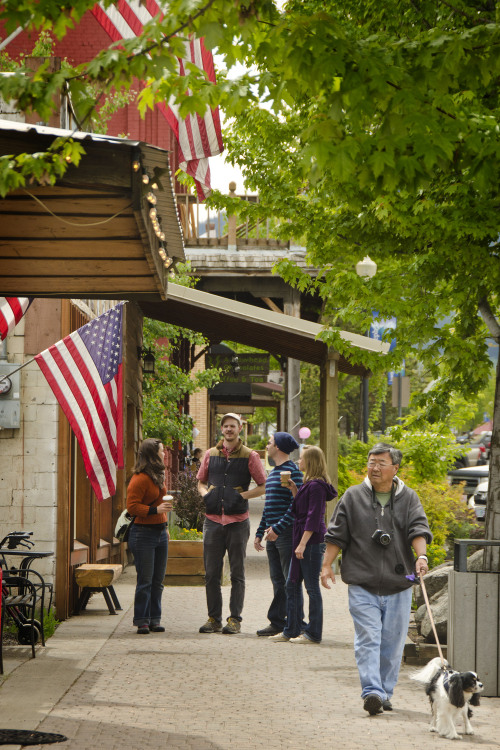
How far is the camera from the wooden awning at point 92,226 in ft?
19.5

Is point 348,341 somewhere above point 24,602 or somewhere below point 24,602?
above

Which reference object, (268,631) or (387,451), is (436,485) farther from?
(387,451)

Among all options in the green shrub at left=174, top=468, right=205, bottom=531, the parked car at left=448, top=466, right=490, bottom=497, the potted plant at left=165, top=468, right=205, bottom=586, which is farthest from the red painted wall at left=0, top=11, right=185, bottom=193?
the parked car at left=448, top=466, right=490, bottom=497

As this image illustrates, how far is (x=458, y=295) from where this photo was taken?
10.2 meters

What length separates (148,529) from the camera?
34.1ft

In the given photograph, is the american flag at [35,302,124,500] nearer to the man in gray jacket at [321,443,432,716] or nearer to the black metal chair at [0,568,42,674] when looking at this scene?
the black metal chair at [0,568,42,674]

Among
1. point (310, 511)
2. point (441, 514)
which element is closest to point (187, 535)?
point (441, 514)

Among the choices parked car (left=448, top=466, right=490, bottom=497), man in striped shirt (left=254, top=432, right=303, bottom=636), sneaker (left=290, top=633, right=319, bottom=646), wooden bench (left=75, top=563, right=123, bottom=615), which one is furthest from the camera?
parked car (left=448, top=466, right=490, bottom=497)

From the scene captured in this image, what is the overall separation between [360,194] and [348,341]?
2.83 metres

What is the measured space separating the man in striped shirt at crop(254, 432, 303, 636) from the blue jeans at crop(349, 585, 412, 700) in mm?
3000

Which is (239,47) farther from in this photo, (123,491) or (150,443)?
(123,491)

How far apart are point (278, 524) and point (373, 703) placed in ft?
10.9

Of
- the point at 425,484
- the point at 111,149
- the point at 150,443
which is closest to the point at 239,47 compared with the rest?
the point at 111,149

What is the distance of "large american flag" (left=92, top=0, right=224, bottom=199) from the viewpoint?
1120cm
